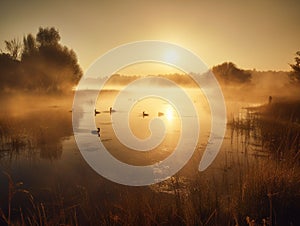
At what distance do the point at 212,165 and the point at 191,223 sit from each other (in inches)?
208

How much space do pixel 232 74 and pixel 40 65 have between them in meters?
47.8

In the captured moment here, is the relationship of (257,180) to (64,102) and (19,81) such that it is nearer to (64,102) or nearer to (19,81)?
(19,81)

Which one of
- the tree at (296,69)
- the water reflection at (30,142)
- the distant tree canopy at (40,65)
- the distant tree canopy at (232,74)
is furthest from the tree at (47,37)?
the distant tree canopy at (232,74)

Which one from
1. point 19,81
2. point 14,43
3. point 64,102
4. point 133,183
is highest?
point 14,43

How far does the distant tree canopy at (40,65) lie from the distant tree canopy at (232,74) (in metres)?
41.5

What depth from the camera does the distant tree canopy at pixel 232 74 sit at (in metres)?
64.7

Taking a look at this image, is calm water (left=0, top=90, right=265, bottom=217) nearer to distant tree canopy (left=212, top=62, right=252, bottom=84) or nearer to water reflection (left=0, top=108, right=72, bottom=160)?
water reflection (left=0, top=108, right=72, bottom=160)

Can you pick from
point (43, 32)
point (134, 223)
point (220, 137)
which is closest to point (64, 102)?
point (43, 32)

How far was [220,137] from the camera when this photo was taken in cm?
1472

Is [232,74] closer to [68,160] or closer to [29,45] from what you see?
[29,45]

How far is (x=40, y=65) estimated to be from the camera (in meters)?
36.7

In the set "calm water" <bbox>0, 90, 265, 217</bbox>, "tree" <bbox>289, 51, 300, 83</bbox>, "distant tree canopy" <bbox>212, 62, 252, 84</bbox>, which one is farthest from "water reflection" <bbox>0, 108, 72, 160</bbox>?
"distant tree canopy" <bbox>212, 62, 252, 84</bbox>

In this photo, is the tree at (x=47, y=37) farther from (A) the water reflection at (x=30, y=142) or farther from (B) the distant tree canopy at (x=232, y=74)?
(B) the distant tree canopy at (x=232, y=74)

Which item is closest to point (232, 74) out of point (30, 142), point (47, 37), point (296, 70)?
point (296, 70)
